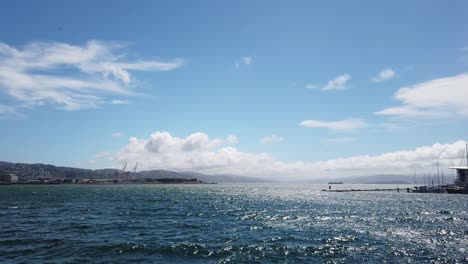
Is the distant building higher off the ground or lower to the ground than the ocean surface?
higher

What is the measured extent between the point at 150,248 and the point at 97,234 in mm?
12256

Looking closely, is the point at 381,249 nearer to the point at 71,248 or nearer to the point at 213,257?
the point at 213,257

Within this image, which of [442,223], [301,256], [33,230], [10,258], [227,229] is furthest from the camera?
[442,223]

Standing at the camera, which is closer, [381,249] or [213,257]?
[213,257]

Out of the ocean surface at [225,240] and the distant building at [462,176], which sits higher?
the distant building at [462,176]

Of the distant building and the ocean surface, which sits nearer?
the ocean surface

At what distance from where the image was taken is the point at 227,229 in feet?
178

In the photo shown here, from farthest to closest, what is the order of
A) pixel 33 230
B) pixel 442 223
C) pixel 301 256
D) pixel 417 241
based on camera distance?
pixel 442 223, pixel 33 230, pixel 417 241, pixel 301 256

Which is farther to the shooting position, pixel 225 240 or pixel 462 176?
pixel 462 176

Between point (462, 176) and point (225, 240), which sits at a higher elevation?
point (462, 176)

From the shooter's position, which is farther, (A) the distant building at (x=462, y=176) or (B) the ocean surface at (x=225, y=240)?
(A) the distant building at (x=462, y=176)

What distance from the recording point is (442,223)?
63.9 m

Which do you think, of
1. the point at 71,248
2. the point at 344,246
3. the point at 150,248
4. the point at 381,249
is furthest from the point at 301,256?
the point at 71,248

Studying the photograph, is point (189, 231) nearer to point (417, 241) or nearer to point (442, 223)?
point (417, 241)
